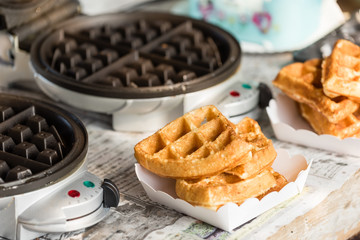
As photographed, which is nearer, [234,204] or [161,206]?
[234,204]

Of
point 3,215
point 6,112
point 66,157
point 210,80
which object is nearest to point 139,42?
point 210,80

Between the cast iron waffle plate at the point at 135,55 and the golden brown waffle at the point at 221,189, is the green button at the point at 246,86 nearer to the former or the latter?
the cast iron waffle plate at the point at 135,55

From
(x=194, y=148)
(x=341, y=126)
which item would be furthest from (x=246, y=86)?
(x=194, y=148)

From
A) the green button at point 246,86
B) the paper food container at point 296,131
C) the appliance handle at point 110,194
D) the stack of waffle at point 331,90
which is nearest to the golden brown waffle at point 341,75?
the stack of waffle at point 331,90

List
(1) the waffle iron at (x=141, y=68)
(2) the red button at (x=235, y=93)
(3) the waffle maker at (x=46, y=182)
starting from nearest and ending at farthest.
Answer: (3) the waffle maker at (x=46, y=182)
(1) the waffle iron at (x=141, y=68)
(2) the red button at (x=235, y=93)

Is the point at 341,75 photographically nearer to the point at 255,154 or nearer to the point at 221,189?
the point at 255,154

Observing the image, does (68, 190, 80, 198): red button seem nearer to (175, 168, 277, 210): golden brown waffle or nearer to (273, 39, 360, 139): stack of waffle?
(175, 168, 277, 210): golden brown waffle

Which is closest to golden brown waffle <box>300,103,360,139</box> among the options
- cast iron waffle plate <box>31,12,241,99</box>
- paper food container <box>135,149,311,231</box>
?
paper food container <box>135,149,311,231</box>
